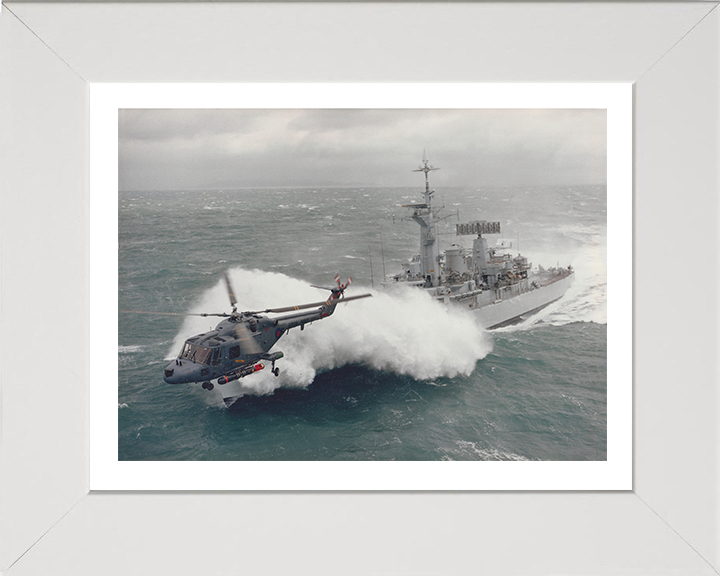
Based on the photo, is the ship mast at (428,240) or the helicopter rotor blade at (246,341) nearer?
the helicopter rotor blade at (246,341)

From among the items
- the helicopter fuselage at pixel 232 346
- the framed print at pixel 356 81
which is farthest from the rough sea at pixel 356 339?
the framed print at pixel 356 81

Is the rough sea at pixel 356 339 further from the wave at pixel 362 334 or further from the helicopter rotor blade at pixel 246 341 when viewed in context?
the helicopter rotor blade at pixel 246 341

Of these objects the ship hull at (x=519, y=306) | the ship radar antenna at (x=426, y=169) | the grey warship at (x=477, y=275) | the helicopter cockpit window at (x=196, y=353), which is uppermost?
the ship radar antenna at (x=426, y=169)

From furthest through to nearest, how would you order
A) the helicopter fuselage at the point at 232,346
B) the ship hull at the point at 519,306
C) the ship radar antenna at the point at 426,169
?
the ship hull at the point at 519,306
the ship radar antenna at the point at 426,169
the helicopter fuselage at the point at 232,346

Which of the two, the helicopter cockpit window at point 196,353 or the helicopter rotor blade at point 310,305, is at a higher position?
the helicopter rotor blade at point 310,305

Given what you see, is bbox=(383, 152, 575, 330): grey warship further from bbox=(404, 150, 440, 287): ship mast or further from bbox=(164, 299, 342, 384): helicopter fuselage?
bbox=(164, 299, 342, 384): helicopter fuselage

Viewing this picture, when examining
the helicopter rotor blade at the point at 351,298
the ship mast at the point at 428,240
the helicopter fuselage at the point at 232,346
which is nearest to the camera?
the helicopter fuselage at the point at 232,346
